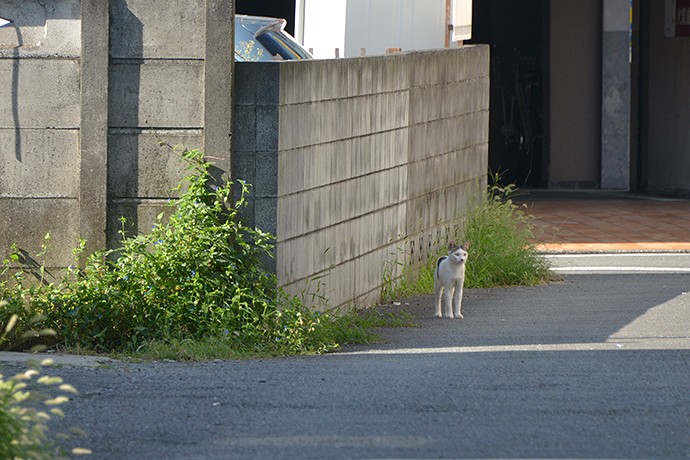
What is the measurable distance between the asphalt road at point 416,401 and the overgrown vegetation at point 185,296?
375 mm

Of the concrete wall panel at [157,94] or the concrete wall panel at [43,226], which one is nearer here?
the concrete wall panel at [157,94]

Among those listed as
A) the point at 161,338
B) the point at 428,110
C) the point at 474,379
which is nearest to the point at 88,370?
the point at 161,338

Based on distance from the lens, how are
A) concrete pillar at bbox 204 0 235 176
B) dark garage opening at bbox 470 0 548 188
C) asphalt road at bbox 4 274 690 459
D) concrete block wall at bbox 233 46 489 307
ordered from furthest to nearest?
dark garage opening at bbox 470 0 548 188 < concrete block wall at bbox 233 46 489 307 < concrete pillar at bbox 204 0 235 176 < asphalt road at bbox 4 274 690 459

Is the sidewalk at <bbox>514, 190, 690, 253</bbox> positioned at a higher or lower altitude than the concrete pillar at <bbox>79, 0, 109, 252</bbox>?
lower

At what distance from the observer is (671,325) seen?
10.5 metres

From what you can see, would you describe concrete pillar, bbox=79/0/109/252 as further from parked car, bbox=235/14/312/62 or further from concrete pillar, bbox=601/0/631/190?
concrete pillar, bbox=601/0/631/190

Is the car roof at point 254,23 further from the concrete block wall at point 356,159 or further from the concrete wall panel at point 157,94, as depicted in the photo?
the concrete wall panel at point 157,94

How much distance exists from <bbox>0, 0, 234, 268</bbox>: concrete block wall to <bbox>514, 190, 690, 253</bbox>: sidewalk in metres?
6.73

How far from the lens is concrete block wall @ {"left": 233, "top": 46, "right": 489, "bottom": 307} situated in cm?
907

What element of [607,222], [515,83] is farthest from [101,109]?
[515,83]

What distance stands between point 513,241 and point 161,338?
594cm

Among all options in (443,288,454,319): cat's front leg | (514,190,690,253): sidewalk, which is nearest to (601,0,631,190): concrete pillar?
(514,190,690,253): sidewalk

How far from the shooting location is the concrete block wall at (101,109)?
9008 mm

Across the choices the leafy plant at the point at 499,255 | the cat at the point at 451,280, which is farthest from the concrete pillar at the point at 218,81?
the leafy plant at the point at 499,255
